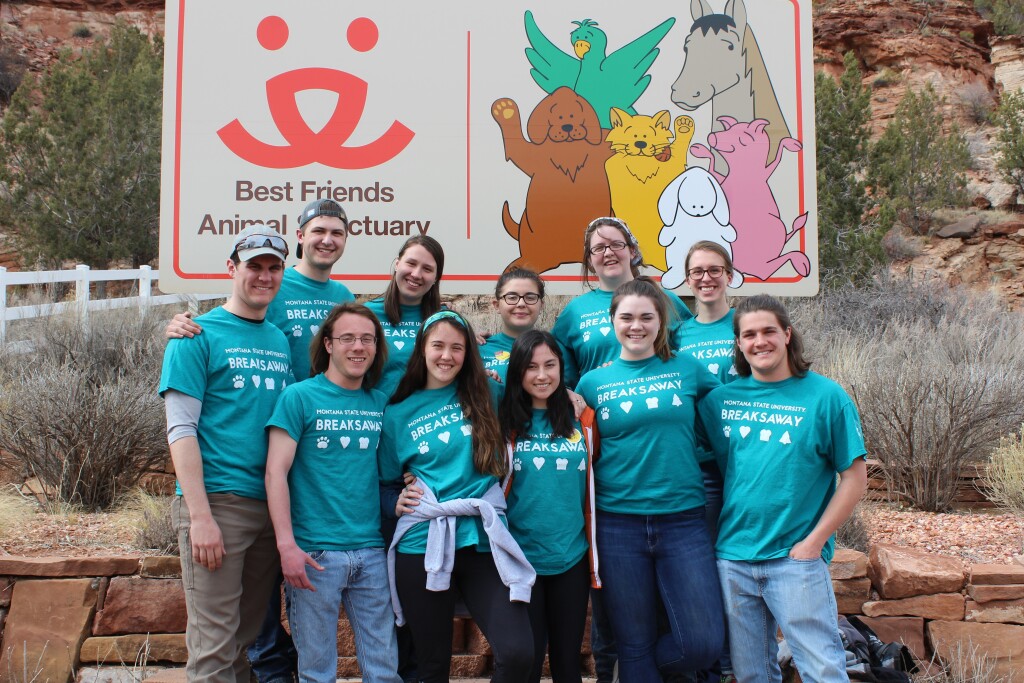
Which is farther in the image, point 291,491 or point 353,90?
point 353,90

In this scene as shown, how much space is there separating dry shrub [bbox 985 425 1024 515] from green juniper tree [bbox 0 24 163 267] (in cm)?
1428

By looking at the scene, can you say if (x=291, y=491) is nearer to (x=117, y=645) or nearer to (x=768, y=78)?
(x=117, y=645)

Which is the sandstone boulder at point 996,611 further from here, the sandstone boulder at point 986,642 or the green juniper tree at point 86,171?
the green juniper tree at point 86,171

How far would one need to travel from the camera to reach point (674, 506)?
271 cm

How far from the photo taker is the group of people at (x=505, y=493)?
256cm

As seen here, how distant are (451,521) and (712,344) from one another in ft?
4.08

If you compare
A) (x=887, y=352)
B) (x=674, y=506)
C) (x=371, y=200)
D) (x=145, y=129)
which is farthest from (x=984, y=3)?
(x=674, y=506)

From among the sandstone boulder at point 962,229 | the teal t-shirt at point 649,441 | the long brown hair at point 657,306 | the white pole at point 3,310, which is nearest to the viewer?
the teal t-shirt at point 649,441

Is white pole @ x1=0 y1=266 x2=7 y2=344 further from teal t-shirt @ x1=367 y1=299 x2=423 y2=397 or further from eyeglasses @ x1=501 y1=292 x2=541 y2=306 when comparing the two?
eyeglasses @ x1=501 y1=292 x2=541 y2=306

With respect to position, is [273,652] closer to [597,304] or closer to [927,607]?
[597,304]

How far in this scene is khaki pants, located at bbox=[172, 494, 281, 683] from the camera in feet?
8.27

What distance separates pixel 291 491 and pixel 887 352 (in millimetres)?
5725

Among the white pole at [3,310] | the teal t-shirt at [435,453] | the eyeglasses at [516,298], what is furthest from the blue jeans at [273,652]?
the white pole at [3,310]

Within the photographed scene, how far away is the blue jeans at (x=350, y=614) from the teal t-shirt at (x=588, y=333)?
3.66ft
